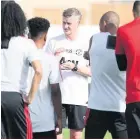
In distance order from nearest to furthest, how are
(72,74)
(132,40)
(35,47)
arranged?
1. (132,40)
2. (35,47)
3. (72,74)

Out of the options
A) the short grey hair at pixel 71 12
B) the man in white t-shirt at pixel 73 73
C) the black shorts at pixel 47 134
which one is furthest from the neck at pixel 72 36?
the black shorts at pixel 47 134

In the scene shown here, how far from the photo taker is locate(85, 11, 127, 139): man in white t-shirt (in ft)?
16.3

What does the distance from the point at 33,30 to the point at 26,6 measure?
47.6ft

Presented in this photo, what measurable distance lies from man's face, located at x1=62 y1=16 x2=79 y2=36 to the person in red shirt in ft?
6.79

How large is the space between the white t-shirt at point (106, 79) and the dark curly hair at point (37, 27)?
0.51m

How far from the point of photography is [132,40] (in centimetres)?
427

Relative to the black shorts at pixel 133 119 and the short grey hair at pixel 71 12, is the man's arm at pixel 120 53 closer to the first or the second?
the black shorts at pixel 133 119

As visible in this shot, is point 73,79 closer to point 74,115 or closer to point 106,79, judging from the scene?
point 74,115

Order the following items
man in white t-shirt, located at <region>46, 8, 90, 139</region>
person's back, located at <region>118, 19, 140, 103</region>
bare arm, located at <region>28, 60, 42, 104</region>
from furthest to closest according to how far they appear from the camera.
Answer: man in white t-shirt, located at <region>46, 8, 90, 139</region> < bare arm, located at <region>28, 60, 42, 104</region> < person's back, located at <region>118, 19, 140, 103</region>

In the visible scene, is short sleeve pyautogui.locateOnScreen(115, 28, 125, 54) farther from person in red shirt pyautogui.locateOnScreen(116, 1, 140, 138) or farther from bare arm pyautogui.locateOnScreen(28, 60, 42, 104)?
bare arm pyautogui.locateOnScreen(28, 60, 42, 104)

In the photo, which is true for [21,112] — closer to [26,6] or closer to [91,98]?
[91,98]

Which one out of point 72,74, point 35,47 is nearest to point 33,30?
point 35,47

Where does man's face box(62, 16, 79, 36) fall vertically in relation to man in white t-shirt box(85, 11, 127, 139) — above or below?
above

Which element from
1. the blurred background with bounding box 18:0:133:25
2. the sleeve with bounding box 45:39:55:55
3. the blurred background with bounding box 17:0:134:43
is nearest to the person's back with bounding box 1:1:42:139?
the sleeve with bounding box 45:39:55:55
